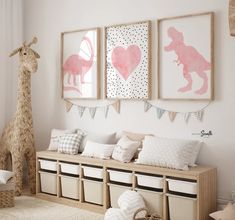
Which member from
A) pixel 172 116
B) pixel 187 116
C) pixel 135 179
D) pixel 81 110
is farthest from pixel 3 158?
pixel 187 116

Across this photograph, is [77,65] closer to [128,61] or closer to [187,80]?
[128,61]

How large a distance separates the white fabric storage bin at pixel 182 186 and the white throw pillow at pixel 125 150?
20.1 inches

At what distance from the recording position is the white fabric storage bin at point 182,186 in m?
3.37

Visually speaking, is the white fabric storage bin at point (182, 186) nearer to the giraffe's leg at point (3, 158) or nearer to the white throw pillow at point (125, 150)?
the white throw pillow at point (125, 150)

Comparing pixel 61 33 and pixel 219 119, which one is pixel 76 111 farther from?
pixel 219 119

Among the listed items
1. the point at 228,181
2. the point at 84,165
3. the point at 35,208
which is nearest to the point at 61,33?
the point at 84,165

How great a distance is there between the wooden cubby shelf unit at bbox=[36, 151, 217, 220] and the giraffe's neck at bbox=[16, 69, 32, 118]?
0.51 meters

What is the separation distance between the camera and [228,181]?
362cm

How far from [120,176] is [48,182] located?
3.23 feet

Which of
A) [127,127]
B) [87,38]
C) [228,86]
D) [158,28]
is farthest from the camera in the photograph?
[87,38]

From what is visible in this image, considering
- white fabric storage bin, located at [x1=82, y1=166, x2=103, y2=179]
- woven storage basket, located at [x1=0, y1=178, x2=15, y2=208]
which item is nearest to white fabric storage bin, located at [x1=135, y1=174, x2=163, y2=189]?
white fabric storage bin, located at [x1=82, y1=166, x2=103, y2=179]

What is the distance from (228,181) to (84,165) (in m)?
1.39

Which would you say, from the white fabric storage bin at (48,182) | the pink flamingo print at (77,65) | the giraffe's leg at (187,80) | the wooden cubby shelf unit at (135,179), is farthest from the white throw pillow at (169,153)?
the pink flamingo print at (77,65)

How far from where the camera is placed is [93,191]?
13.2 feet
